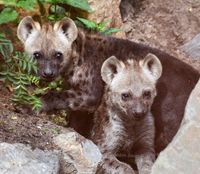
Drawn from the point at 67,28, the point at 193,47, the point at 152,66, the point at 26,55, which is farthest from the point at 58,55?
the point at 193,47

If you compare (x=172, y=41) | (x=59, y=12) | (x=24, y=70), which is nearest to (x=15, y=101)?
(x=24, y=70)

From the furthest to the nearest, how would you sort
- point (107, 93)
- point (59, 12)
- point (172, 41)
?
point (172, 41) → point (59, 12) → point (107, 93)

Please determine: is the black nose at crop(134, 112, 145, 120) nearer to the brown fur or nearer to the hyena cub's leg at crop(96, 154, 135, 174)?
the hyena cub's leg at crop(96, 154, 135, 174)

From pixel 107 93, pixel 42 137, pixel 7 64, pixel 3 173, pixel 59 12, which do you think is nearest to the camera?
pixel 3 173

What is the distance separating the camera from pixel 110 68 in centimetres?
866

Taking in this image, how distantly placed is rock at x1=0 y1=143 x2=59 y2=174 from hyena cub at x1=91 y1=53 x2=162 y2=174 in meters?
1.46

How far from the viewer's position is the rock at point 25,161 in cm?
684

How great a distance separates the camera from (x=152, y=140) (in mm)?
8719

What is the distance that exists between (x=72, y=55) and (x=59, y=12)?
3.28 feet

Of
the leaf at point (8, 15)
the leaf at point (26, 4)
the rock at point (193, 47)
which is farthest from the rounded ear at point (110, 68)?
the rock at point (193, 47)

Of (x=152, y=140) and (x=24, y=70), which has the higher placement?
(x=24, y=70)

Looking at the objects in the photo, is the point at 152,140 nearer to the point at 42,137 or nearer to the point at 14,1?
the point at 42,137

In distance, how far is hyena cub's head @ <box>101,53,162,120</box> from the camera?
8.38 metres

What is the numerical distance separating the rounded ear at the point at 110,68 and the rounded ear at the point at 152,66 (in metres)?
0.27
